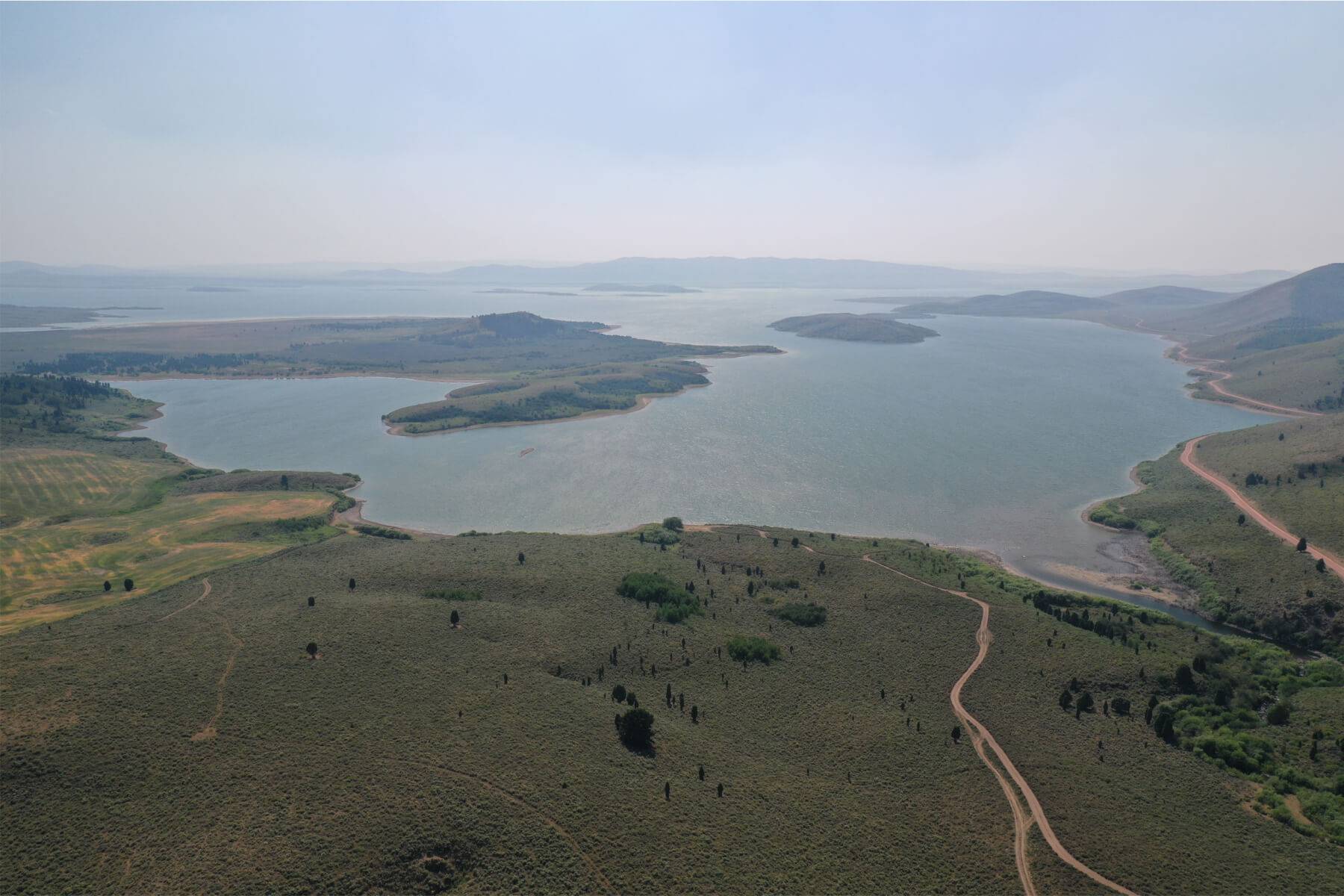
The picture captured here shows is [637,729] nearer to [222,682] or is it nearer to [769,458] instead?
[222,682]

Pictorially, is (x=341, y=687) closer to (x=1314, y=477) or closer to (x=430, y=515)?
(x=430, y=515)

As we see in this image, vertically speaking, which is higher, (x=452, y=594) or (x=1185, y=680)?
(x=452, y=594)

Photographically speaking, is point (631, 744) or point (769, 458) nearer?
point (631, 744)

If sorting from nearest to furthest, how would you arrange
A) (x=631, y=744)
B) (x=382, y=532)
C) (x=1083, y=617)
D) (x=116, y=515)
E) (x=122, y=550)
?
(x=631, y=744) → (x=1083, y=617) → (x=122, y=550) → (x=382, y=532) → (x=116, y=515)

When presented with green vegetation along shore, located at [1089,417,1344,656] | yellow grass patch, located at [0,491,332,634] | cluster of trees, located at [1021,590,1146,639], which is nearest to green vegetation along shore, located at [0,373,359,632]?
yellow grass patch, located at [0,491,332,634]

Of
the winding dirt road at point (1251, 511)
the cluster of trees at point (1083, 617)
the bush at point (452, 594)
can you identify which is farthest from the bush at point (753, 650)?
the winding dirt road at point (1251, 511)

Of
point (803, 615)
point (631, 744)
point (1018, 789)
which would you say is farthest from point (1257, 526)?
point (631, 744)

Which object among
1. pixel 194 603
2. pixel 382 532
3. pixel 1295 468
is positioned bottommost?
pixel 382 532

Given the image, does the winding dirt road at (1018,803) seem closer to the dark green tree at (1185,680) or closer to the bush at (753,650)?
the dark green tree at (1185,680)
